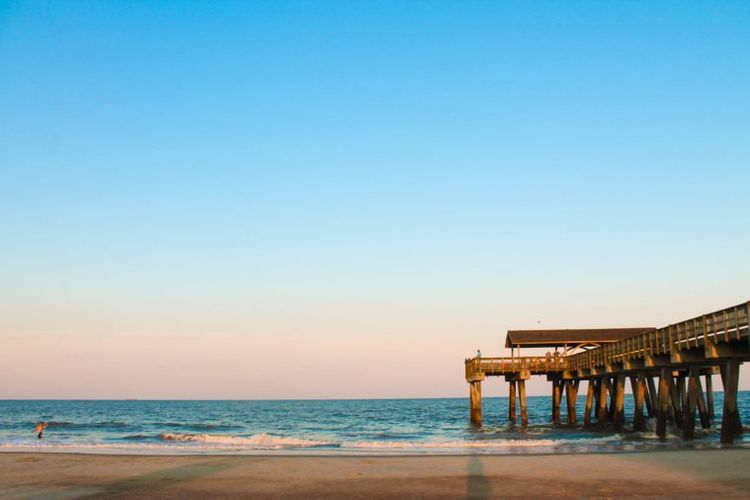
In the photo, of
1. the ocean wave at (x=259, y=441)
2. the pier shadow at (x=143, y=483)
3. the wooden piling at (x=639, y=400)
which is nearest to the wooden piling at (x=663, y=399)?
the wooden piling at (x=639, y=400)

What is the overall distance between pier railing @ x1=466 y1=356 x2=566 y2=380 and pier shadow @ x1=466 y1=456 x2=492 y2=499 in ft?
76.8

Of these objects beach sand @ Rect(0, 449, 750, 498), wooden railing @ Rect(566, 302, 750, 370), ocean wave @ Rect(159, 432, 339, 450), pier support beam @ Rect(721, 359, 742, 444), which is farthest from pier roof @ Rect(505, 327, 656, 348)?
beach sand @ Rect(0, 449, 750, 498)

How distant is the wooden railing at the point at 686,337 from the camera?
21312 mm

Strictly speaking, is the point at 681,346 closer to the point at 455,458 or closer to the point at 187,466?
the point at 455,458

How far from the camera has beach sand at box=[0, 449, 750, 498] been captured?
547 inches

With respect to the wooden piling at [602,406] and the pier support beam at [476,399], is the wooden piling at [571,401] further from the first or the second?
the pier support beam at [476,399]

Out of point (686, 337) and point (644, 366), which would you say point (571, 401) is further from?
point (686, 337)

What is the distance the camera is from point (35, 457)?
2283 centimetres

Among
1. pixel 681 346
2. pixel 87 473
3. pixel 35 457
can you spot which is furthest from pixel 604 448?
pixel 35 457

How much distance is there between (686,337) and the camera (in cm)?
2488

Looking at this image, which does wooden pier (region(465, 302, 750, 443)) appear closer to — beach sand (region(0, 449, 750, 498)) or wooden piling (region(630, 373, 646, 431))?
wooden piling (region(630, 373, 646, 431))

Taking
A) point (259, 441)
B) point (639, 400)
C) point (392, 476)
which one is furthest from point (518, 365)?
point (392, 476)

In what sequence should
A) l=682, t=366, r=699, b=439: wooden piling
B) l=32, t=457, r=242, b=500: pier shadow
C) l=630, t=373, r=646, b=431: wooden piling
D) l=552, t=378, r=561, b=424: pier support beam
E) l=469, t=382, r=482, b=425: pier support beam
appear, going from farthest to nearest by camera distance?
l=552, t=378, r=561, b=424: pier support beam → l=469, t=382, r=482, b=425: pier support beam → l=630, t=373, r=646, b=431: wooden piling → l=682, t=366, r=699, b=439: wooden piling → l=32, t=457, r=242, b=500: pier shadow

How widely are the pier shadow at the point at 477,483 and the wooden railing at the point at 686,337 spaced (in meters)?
9.35
